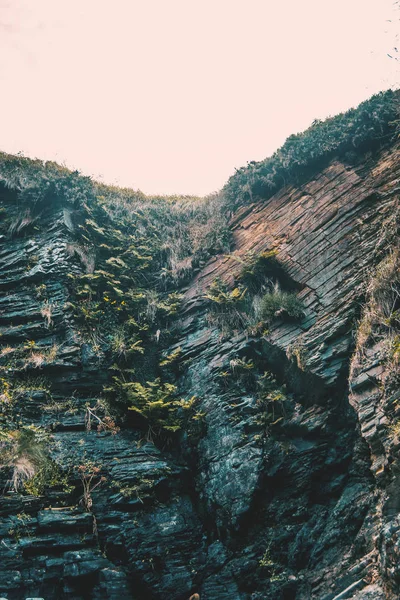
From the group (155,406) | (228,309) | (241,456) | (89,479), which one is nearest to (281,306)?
(228,309)

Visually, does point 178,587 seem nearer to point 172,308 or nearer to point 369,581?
point 369,581

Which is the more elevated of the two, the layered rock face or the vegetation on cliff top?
the vegetation on cliff top

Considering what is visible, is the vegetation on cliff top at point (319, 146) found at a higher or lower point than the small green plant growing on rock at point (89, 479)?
higher

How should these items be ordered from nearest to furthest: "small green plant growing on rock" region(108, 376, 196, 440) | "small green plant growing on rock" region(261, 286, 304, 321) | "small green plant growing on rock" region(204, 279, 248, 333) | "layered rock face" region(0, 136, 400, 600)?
"layered rock face" region(0, 136, 400, 600) → "small green plant growing on rock" region(108, 376, 196, 440) → "small green plant growing on rock" region(261, 286, 304, 321) → "small green plant growing on rock" region(204, 279, 248, 333)

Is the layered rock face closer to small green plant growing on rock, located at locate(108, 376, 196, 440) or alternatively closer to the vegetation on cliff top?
small green plant growing on rock, located at locate(108, 376, 196, 440)

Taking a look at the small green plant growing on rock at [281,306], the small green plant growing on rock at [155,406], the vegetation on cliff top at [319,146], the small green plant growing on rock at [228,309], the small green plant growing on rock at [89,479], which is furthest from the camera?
the vegetation on cliff top at [319,146]

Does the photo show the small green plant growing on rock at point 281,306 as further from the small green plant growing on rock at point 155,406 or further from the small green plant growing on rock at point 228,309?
the small green plant growing on rock at point 155,406

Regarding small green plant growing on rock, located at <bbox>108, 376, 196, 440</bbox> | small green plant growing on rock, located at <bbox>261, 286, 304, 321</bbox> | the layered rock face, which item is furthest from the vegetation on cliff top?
small green plant growing on rock, located at <bbox>108, 376, 196, 440</bbox>

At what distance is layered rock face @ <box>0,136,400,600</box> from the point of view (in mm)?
5332

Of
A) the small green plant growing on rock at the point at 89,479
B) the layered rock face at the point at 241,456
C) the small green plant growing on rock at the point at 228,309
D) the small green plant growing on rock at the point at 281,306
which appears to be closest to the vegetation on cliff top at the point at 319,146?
the layered rock face at the point at 241,456

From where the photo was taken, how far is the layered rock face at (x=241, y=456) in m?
5.33

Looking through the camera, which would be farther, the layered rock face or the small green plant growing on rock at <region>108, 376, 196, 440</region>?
the small green plant growing on rock at <region>108, 376, 196, 440</region>

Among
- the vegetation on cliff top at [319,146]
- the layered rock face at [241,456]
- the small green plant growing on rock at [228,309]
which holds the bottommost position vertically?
the layered rock face at [241,456]

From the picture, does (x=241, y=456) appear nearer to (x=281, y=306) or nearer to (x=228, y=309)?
(x=281, y=306)
